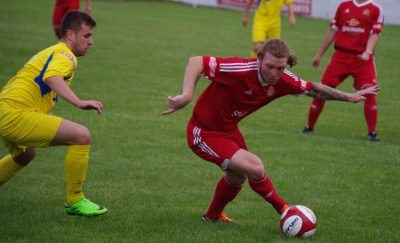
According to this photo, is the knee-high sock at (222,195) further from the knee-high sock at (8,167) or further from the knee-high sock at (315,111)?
the knee-high sock at (315,111)

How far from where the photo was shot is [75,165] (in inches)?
226

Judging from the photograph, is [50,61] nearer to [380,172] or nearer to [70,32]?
[70,32]

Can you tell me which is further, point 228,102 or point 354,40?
point 354,40

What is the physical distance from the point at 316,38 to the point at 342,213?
17982 millimetres

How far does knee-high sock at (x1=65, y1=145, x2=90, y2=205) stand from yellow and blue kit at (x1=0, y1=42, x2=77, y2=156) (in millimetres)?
239

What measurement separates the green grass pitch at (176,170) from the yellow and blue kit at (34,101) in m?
0.77

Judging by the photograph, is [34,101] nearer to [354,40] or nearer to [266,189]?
[266,189]

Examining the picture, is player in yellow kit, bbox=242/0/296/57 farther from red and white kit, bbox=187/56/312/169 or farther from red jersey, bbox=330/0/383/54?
red and white kit, bbox=187/56/312/169

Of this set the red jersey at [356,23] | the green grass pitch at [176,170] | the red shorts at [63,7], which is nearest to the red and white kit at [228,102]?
the green grass pitch at [176,170]

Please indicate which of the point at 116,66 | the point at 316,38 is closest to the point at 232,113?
the point at 116,66

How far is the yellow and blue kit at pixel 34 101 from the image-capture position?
18.2ft

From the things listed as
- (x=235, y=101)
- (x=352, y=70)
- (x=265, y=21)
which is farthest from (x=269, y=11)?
(x=235, y=101)

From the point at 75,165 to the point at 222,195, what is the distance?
1.28m

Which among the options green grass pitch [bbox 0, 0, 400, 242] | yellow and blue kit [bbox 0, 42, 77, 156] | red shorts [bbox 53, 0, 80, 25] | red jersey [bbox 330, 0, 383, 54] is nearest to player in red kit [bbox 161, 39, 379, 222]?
green grass pitch [bbox 0, 0, 400, 242]
